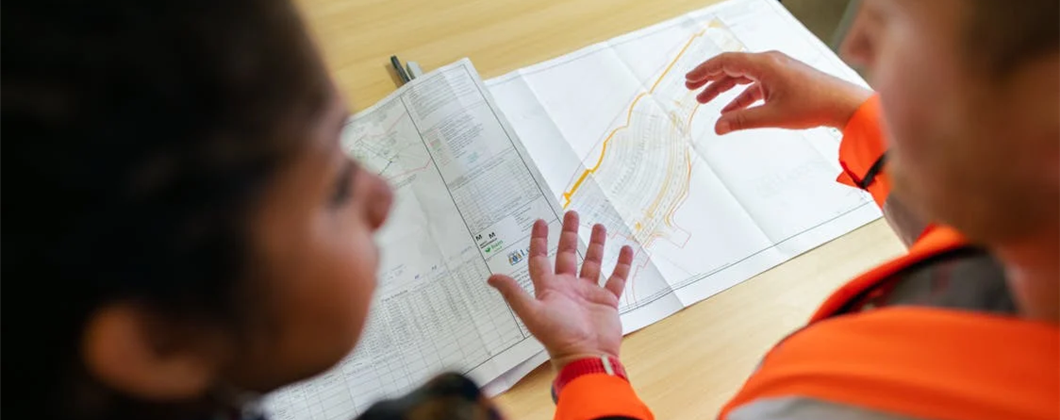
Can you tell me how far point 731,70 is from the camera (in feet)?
2.46

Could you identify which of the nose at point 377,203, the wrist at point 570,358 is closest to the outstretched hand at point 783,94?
the wrist at point 570,358

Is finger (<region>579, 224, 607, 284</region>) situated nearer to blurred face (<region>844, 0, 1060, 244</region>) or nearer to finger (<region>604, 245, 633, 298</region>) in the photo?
finger (<region>604, 245, 633, 298</region>)

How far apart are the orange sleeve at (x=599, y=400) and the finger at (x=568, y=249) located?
0.37 feet

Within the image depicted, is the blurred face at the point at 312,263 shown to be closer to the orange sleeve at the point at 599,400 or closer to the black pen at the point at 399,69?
the orange sleeve at the point at 599,400

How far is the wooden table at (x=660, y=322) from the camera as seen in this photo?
2.05 feet

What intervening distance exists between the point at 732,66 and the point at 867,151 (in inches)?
6.6

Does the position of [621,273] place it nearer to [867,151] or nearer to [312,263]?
[867,151]

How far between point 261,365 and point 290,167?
11 centimetres

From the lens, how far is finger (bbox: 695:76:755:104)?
0.77 metres

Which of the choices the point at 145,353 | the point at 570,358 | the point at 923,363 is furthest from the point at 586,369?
the point at 145,353

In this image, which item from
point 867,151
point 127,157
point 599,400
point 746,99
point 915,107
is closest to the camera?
point 127,157

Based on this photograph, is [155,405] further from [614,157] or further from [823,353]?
[614,157]

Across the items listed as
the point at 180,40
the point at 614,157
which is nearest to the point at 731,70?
the point at 614,157

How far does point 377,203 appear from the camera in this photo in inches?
16.2
